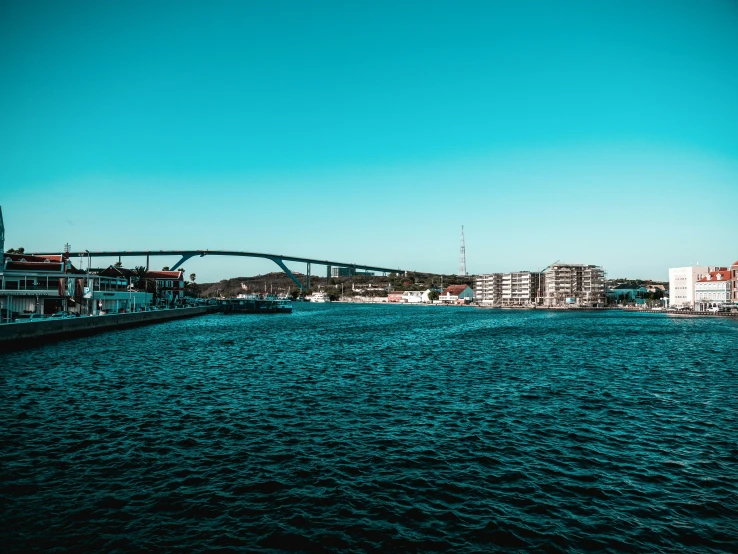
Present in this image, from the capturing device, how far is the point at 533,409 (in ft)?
64.7

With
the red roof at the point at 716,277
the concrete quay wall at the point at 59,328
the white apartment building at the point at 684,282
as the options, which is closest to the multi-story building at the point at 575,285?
the white apartment building at the point at 684,282

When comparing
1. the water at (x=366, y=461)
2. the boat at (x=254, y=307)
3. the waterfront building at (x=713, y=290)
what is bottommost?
the boat at (x=254, y=307)

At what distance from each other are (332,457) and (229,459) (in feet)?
10.2

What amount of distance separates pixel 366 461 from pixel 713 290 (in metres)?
139

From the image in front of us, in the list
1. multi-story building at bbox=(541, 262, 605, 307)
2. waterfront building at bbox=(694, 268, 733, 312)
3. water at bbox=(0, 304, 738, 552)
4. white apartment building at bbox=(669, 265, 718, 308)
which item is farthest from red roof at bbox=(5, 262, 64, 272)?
multi-story building at bbox=(541, 262, 605, 307)

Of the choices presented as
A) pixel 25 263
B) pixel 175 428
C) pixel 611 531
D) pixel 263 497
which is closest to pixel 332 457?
pixel 263 497

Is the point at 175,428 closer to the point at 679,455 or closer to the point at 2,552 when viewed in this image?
the point at 2,552

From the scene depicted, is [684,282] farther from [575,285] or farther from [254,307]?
[254,307]

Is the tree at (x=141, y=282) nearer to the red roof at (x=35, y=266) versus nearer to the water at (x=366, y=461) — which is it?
the red roof at (x=35, y=266)

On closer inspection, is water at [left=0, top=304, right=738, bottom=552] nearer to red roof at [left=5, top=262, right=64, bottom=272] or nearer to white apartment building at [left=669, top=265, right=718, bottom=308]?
red roof at [left=5, top=262, right=64, bottom=272]

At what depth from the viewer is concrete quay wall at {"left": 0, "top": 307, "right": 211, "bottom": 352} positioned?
3903cm

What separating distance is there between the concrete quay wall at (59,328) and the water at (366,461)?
46.1 feet

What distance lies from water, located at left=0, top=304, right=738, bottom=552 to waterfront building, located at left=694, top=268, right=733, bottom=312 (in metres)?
111

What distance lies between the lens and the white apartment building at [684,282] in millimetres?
127062
